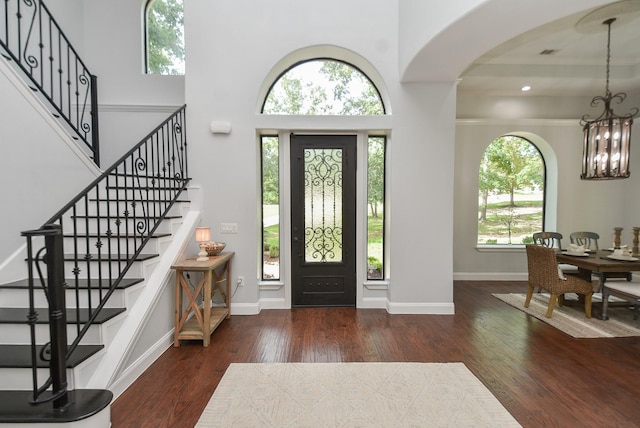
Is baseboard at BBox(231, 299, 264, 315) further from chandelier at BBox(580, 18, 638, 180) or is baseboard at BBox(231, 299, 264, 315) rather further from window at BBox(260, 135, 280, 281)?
chandelier at BBox(580, 18, 638, 180)

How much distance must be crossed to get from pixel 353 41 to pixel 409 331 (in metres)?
3.61

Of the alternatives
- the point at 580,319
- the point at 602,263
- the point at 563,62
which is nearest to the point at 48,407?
the point at 580,319

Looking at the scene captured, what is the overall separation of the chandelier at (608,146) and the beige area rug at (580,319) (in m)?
1.78

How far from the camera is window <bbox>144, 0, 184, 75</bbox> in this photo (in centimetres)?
446

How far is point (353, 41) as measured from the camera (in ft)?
12.0

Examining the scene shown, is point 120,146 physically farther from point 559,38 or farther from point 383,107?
point 559,38

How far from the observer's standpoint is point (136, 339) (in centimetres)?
238

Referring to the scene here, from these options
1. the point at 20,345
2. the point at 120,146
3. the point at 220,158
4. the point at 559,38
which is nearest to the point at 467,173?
the point at 559,38

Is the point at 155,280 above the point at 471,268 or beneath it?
above

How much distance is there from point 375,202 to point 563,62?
3.91 m

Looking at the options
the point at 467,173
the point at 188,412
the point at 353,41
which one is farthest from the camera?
the point at 467,173

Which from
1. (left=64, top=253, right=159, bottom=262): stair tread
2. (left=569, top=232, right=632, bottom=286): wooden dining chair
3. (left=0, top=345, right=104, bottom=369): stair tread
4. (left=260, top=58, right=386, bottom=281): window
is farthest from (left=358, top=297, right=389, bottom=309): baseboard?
(left=0, top=345, right=104, bottom=369): stair tread

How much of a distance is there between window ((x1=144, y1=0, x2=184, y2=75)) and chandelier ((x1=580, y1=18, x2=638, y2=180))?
18.9 ft

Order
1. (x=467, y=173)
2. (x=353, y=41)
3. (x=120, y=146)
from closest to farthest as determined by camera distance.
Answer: (x=353, y=41), (x=120, y=146), (x=467, y=173)
